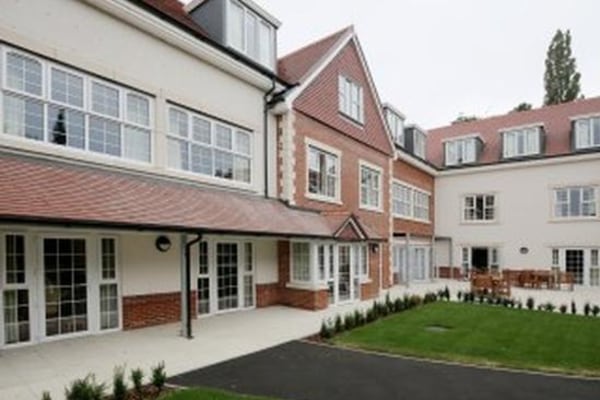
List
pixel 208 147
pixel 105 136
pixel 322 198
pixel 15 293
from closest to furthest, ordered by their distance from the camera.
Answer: pixel 15 293 < pixel 105 136 < pixel 208 147 < pixel 322 198

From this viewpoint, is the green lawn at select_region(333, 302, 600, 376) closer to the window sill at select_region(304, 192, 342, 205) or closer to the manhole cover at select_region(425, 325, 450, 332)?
the manhole cover at select_region(425, 325, 450, 332)

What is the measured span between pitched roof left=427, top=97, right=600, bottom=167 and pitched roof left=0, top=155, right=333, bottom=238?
18.7 metres

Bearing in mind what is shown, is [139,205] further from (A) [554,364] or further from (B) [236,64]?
(A) [554,364]

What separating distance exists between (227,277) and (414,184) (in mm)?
15650

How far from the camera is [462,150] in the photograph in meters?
28.5

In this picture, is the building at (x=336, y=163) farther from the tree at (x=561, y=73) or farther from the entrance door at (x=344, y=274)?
the tree at (x=561, y=73)

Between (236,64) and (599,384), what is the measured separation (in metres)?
10.8

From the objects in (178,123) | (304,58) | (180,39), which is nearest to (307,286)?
(178,123)

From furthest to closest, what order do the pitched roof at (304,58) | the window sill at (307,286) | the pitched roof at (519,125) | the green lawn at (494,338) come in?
the pitched roof at (519,125)
the pitched roof at (304,58)
the window sill at (307,286)
the green lawn at (494,338)

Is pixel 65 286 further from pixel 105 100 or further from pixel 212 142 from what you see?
pixel 212 142

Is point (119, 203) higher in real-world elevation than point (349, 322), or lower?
higher

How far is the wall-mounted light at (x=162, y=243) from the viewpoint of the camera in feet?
36.1

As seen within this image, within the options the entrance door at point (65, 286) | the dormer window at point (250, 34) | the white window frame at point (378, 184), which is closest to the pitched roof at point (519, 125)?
the white window frame at point (378, 184)

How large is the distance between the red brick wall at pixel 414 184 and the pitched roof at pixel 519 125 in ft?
7.34
